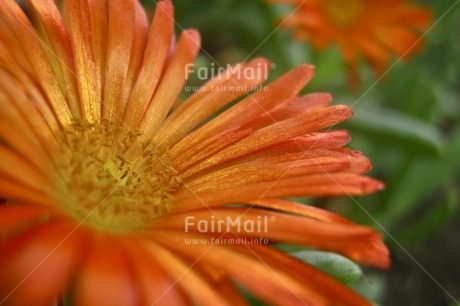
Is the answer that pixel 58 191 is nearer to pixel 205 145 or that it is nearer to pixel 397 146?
pixel 205 145

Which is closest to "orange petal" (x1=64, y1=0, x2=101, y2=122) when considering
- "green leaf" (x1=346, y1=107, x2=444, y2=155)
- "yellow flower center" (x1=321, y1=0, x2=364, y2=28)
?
"green leaf" (x1=346, y1=107, x2=444, y2=155)

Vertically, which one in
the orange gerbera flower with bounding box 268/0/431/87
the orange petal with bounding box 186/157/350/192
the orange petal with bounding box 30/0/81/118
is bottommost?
the orange petal with bounding box 186/157/350/192

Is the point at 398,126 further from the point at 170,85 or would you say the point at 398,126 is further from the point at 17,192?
the point at 17,192

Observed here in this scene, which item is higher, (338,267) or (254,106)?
(254,106)

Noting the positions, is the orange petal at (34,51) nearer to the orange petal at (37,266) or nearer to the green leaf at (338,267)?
A: the orange petal at (37,266)

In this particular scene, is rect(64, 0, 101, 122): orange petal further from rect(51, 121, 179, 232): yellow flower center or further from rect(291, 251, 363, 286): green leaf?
rect(291, 251, 363, 286): green leaf

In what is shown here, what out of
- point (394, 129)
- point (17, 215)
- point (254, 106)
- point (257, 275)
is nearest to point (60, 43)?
point (254, 106)
